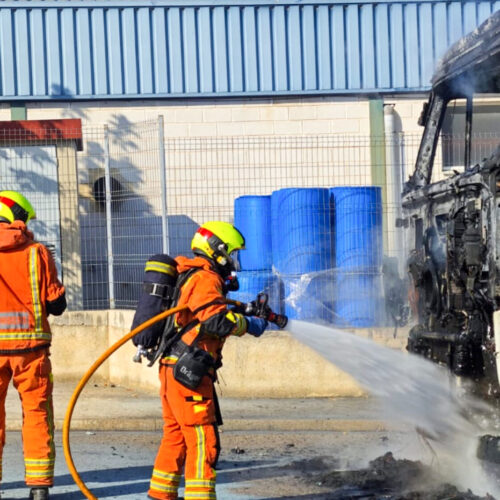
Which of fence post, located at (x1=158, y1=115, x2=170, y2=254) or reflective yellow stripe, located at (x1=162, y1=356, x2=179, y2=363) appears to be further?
fence post, located at (x1=158, y1=115, x2=170, y2=254)

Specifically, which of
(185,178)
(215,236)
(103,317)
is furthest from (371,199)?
(215,236)

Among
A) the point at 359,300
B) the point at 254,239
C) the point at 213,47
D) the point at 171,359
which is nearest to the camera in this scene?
the point at 171,359

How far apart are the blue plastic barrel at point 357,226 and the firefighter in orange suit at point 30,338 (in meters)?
5.01

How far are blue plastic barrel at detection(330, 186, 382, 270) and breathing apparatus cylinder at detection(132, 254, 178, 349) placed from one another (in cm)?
505

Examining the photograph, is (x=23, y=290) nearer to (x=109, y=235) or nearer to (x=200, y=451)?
(x=200, y=451)

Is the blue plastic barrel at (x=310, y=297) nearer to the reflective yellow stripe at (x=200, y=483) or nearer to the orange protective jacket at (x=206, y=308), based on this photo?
the orange protective jacket at (x=206, y=308)

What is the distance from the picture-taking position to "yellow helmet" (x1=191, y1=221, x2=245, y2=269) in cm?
600

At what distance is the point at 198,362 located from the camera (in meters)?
5.68

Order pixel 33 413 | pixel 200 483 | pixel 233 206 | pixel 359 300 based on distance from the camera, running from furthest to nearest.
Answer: pixel 233 206
pixel 359 300
pixel 33 413
pixel 200 483

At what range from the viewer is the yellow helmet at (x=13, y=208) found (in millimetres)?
6535

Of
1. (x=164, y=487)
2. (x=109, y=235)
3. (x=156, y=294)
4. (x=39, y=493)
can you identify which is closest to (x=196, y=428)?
(x=164, y=487)

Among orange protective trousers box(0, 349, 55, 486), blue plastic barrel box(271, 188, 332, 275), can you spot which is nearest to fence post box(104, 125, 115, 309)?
blue plastic barrel box(271, 188, 332, 275)

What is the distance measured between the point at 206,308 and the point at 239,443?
10.4ft

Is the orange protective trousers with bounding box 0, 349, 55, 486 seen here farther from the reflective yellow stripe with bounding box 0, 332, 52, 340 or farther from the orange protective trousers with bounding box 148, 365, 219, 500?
the orange protective trousers with bounding box 148, 365, 219, 500
